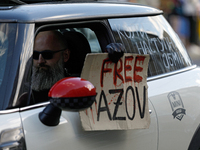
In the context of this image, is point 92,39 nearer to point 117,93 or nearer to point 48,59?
point 48,59

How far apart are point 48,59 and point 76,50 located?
436mm

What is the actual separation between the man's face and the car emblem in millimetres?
800

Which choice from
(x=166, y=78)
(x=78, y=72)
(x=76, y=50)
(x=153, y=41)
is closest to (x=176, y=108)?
(x=166, y=78)

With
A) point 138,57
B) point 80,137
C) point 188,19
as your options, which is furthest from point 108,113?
point 188,19

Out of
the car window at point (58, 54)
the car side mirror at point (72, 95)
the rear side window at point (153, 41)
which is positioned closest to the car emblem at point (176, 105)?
the rear side window at point (153, 41)

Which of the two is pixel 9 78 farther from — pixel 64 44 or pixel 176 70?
pixel 176 70

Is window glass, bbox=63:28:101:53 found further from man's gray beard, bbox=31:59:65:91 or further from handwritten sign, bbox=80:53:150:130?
handwritten sign, bbox=80:53:150:130

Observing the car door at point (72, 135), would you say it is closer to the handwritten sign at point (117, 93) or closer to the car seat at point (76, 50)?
the handwritten sign at point (117, 93)

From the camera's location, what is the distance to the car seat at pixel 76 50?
2.81m

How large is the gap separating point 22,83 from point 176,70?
1401 millimetres

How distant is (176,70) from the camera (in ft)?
9.34

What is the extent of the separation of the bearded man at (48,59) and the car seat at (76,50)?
134mm

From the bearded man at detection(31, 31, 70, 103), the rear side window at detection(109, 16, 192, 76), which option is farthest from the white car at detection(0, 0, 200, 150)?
the bearded man at detection(31, 31, 70, 103)

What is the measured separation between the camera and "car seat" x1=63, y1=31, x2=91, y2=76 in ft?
9.22
